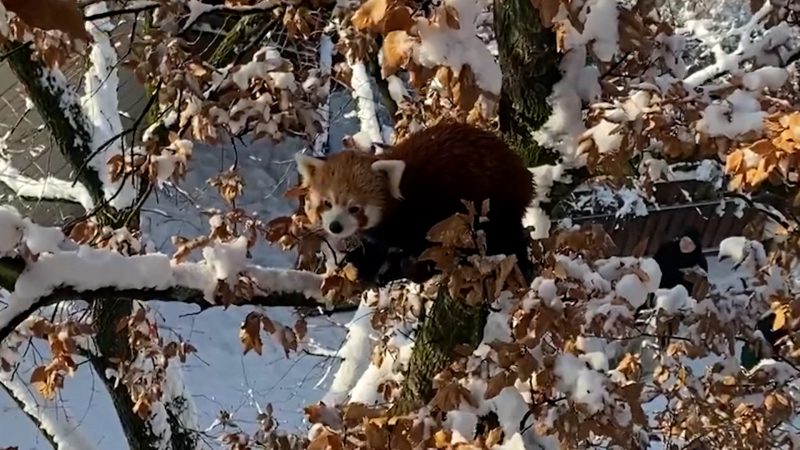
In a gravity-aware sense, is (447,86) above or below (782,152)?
above

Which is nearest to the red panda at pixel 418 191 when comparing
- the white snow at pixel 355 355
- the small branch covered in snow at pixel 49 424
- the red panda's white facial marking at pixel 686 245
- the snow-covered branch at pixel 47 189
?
the white snow at pixel 355 355

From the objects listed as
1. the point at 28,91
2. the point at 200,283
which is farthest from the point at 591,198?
the point at 200,283

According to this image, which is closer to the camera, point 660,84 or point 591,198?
point 660,84

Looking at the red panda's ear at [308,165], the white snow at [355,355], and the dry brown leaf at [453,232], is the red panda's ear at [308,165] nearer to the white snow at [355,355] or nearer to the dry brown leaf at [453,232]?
the dry brown leaf at [453,232]

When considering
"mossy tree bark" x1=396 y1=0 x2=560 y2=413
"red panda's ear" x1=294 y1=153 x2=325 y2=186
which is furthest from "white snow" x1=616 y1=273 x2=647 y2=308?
"red panda's ear" x1=294 y1=153 x2=325 y2=186

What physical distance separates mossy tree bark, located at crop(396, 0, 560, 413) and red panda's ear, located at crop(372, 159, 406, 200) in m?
0.42

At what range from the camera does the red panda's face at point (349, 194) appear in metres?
3.09

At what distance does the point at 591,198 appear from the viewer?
31.9 feet

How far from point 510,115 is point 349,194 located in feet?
2.16

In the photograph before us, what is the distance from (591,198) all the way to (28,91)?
20.8 feet

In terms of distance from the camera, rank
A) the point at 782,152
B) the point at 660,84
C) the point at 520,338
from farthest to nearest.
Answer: the point at 660,84, the point at 520,338, the point at 782,152

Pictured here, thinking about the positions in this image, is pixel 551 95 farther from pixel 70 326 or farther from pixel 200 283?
pixel 70 326

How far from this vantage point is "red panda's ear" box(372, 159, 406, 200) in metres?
2.97

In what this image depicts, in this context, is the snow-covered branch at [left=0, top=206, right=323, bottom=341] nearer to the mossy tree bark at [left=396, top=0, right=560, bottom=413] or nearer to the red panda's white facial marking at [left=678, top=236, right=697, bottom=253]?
the mossy tree bark at [left=396, top=0, right=560, bottom=413]
